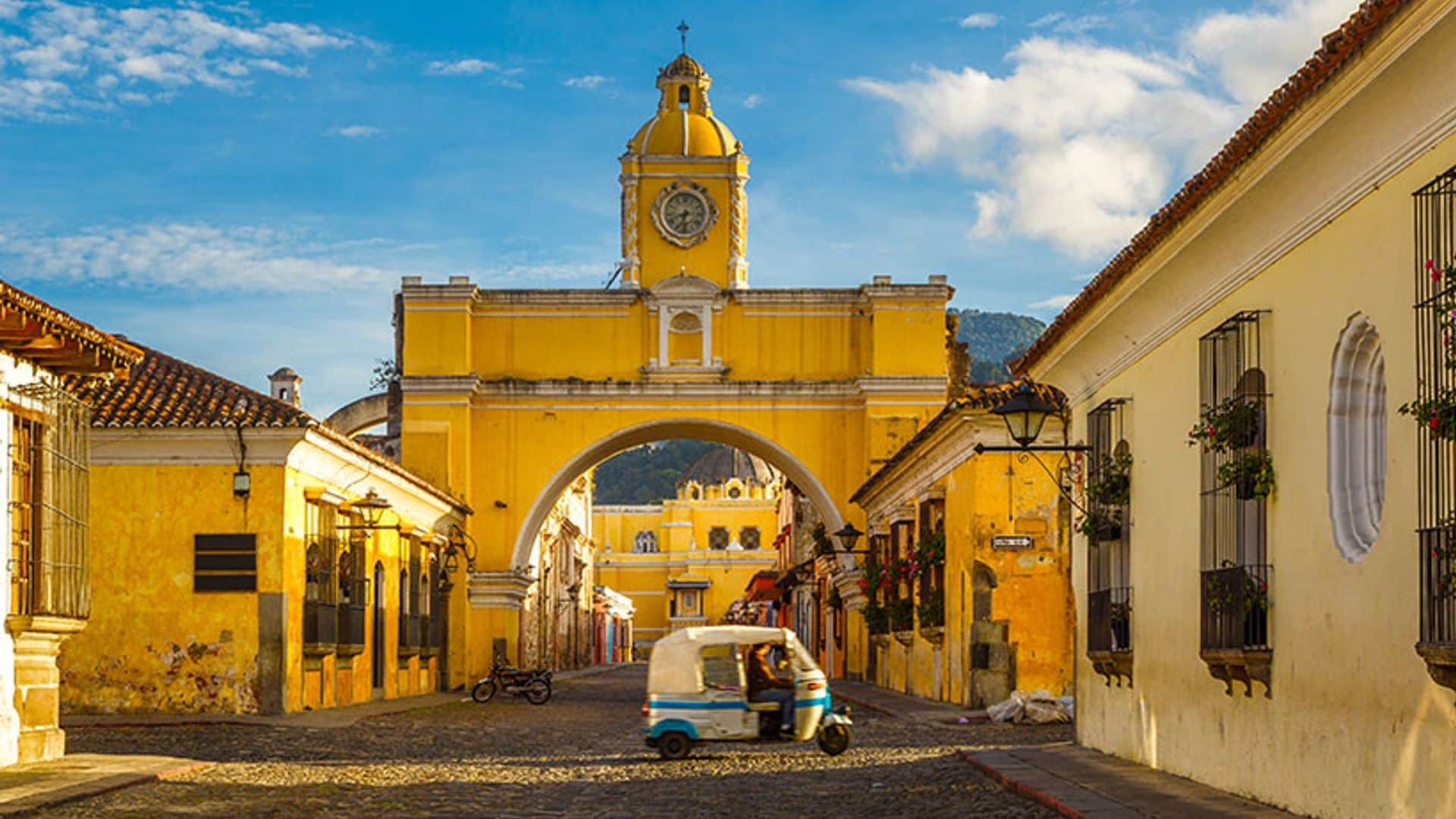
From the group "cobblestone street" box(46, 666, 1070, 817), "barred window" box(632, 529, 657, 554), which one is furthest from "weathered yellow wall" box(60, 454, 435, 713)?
"barred window" box(632, 529, 657, 554)

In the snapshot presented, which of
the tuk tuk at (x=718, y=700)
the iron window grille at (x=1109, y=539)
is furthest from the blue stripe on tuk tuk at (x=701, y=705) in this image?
the iron window grille at (x=1109, y=539)

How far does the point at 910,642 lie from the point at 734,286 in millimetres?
9922

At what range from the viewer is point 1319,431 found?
10.0 meters

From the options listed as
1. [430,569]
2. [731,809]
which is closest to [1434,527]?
[731,809]

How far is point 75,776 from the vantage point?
13688 millimetres

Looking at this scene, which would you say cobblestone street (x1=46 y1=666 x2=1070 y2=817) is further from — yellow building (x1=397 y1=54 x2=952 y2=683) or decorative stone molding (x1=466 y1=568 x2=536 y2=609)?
yellow building (x1=397 y1=54 x2=952 y2=683)

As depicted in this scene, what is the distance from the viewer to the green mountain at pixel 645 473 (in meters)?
130

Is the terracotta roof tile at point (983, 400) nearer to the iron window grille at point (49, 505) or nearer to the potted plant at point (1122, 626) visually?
the potted plant at point (1122, 626)

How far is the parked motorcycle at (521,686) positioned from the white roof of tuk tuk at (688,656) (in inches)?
587

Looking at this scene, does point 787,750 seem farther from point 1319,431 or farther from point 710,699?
point 1319,431

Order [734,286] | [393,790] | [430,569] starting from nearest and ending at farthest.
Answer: [393,790] < [430,569] < [734,286]

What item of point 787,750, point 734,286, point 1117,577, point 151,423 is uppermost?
point 734,286

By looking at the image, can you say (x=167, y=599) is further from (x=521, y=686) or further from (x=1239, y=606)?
(x=1239, y=606)

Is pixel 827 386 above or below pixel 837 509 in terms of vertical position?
above
